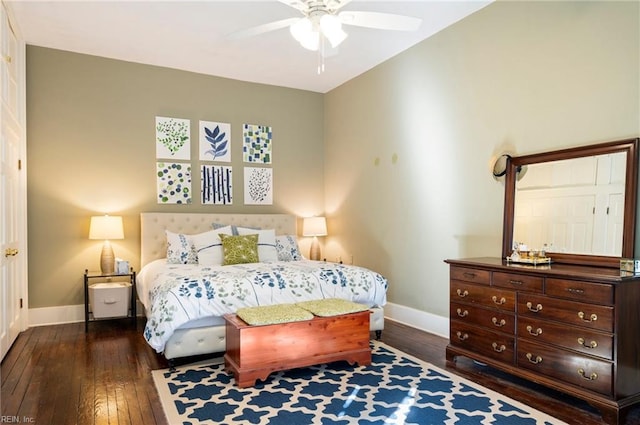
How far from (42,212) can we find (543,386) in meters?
5.11

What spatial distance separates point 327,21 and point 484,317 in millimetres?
2430

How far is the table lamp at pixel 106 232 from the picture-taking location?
15.6ft

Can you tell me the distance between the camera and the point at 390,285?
5.14 m

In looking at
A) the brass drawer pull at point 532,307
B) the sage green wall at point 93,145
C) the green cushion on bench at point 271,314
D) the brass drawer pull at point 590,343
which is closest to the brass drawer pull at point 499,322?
the brass drawer pull at point 532,307

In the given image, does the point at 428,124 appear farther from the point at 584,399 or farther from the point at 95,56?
the point at 95,56

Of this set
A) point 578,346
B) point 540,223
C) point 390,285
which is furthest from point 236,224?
point 578,346

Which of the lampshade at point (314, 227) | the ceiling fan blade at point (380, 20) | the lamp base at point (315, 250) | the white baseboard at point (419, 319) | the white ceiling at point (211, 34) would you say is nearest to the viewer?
the ceiling fan blade at point (380, 20)

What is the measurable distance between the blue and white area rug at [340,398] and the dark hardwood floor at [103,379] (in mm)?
153

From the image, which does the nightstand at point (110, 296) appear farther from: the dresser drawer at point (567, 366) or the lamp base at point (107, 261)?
the dresser drawer at point (567, 366)

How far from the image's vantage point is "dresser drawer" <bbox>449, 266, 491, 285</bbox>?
3.31m

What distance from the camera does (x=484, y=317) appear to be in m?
3.32

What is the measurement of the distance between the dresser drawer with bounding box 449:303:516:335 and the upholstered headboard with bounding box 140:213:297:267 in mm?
2978

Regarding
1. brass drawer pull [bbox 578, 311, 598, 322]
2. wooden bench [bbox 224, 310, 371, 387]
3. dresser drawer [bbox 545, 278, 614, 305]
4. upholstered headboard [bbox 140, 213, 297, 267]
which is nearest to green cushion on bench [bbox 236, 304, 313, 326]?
wooden bench [bbox 224, 310, 371, 387]

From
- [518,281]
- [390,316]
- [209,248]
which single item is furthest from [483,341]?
[209,248]
